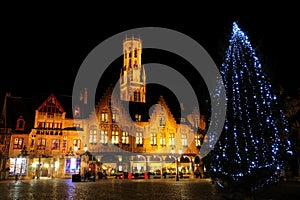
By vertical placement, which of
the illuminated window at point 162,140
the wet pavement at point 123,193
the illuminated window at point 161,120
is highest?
the illuminated window at point 161,120

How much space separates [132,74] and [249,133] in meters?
60.8

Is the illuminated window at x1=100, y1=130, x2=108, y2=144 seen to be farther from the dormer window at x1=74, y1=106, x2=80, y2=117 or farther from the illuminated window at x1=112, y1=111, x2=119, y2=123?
the dormer window at x1=74, y1=106, x2=80, y2=117

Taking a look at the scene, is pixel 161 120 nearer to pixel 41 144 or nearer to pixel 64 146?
pixel 64 146

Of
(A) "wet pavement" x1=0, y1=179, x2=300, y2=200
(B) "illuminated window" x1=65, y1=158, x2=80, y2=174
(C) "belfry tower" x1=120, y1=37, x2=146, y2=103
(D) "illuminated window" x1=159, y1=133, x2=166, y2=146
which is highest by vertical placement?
(C) "belfry tower" x1=120, y1=37, x2=146, y2=103

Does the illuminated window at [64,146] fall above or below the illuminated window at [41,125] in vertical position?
below

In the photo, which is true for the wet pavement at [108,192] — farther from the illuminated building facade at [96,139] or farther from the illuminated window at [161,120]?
the illuminated window at [161,120]

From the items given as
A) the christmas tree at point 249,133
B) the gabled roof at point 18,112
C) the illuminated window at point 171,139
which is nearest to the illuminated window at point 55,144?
the gabled roof at point 18,112

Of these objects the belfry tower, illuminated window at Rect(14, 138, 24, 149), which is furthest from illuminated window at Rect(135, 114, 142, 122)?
the belfry tower

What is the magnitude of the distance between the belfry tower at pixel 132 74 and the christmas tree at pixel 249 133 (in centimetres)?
5604

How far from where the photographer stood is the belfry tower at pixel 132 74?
70.3 metres

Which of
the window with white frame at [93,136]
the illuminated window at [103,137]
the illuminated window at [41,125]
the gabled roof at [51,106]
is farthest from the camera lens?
the illuminated window at [103,137]

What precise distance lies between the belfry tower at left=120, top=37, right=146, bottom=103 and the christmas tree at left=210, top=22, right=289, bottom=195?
184 feet

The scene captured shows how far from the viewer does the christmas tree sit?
12.2 m

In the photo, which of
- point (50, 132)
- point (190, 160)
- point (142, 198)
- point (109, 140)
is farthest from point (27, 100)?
point (142, 198)
